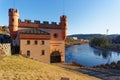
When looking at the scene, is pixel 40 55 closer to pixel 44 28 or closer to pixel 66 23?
pixel 44 28

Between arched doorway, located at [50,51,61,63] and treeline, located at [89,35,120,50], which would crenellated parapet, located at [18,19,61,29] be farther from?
treeline, located at [89,35,120,50]

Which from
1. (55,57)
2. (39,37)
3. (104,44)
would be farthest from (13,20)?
(104,44)

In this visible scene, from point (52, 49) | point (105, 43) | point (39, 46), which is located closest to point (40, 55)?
point (39, 46)

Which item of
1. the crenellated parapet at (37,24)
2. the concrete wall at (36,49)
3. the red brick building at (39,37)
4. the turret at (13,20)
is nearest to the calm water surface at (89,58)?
the red brick building at (39,37)

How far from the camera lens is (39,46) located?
37688 mm

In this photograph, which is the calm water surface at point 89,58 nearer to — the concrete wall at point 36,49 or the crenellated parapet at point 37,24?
the crenellated parapet at point 37,24

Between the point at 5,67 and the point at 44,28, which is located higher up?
the point at 44,28

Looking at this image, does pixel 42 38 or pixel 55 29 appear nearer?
pixel 42 38

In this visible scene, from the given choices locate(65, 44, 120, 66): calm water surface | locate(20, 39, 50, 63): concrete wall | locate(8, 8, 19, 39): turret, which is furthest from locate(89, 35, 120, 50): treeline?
locate(8, 8, 19, 39): turret

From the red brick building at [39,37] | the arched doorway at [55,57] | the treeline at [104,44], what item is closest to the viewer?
the red brick building at [39,37]

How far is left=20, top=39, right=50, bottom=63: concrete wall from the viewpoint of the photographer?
36.1m

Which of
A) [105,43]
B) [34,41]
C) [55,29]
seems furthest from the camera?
[105,43]

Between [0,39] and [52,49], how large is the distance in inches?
449

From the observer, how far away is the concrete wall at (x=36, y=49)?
36094 millimetres
